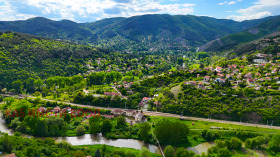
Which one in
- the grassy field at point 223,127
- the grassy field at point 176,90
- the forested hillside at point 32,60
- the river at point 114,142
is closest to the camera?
the river at point 114,142

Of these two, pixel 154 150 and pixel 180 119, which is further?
pixel 180 119

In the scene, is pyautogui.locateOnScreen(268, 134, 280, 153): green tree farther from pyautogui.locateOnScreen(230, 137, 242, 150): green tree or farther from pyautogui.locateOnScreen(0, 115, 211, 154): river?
→ pyautogui.locateOnScreen(0, 115, 211, 154): river

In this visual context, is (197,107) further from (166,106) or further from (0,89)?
(0,89)

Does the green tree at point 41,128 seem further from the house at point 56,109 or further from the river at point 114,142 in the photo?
the house at point 56,109

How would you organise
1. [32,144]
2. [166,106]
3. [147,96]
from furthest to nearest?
1. [147,96]
2. [166,106]
3. [32,144]

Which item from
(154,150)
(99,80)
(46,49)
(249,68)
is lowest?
(154,150)

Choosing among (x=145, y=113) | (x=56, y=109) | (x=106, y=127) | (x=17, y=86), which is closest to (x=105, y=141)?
(x=106, y=127)

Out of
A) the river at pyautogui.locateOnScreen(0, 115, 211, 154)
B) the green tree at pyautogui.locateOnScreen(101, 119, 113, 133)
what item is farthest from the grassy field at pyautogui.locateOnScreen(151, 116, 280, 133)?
the green tree at pyautogui.locateOnScreen(101, 119, 113, 133)

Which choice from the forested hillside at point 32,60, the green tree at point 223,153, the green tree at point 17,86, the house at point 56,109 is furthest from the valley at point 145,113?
the forested hillside at point 32,60

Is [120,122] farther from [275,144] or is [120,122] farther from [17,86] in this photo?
[17,86]

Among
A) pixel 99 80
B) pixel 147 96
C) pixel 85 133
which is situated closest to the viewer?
pixel 85 133

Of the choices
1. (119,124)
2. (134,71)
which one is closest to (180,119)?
(119,124)
